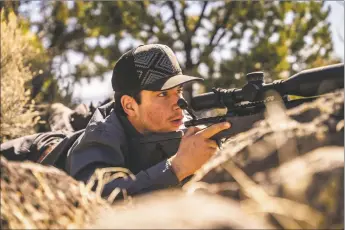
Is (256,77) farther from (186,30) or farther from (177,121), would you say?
(186,30)

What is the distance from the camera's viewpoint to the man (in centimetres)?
253

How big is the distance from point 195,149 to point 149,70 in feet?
2.64

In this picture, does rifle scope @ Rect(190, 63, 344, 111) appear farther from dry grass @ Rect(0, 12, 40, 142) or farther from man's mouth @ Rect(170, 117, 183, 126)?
dry grass @ Rect(0, 12, 40, 142)

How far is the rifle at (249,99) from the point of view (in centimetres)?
179

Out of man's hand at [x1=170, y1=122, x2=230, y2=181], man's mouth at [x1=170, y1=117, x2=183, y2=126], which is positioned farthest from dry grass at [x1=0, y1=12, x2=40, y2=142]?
man's hand at [x1=170, y1=122, x2=230, y2=181]

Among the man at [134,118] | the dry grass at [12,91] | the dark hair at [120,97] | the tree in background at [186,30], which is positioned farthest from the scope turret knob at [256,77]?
the tree in background at [186,30]

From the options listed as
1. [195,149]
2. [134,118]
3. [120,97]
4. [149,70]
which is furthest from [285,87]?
[120,97]

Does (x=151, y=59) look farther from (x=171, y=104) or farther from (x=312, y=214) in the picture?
(x=312, y=214)

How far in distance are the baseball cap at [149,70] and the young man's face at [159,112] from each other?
6cm

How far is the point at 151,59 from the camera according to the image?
112 inches

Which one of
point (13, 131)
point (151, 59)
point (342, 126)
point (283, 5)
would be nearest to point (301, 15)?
point (283, 5)

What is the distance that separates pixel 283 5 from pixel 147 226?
440 inches

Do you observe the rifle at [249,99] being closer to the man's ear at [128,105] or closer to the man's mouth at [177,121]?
the man's mouth at [177,121]

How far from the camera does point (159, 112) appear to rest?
282cm
